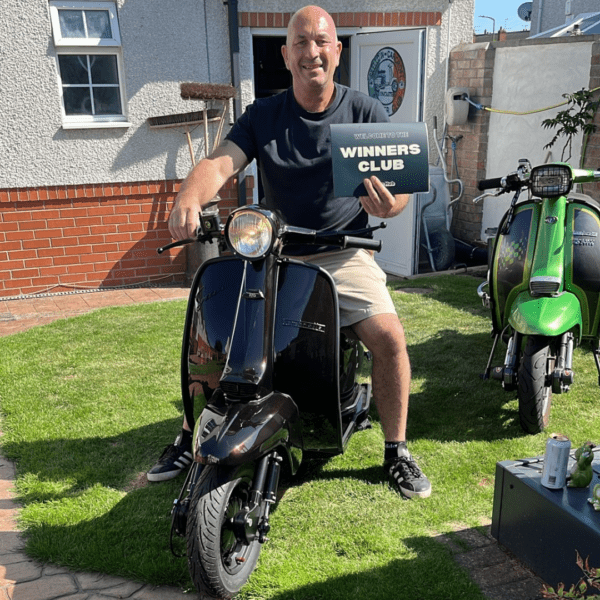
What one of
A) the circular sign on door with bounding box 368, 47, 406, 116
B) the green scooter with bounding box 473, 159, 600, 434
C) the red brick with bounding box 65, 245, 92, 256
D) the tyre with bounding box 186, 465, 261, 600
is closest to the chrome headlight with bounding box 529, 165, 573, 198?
the green scooter with bounding box 473, 159, 600, 434

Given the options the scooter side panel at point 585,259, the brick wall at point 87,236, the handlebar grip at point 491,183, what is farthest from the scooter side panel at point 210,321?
the brick wall at point 87,236

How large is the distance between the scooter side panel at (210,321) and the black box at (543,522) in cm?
110

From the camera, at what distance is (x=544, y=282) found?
3.25 m

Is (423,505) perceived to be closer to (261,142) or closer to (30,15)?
(261,142)

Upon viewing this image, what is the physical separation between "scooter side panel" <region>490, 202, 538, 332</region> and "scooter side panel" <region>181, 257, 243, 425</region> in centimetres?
173

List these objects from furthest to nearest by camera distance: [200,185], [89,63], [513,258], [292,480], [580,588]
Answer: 1. [89,63]
2. [513,258]
3. [292,480]
4. [200,185]
5. [580,588]

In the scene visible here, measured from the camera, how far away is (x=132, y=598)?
2238 mm

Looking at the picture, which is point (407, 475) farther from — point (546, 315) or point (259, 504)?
point (546, 315)

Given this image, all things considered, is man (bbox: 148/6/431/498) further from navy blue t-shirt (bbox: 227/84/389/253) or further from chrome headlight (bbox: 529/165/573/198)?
chrome headlight (bbox: 529/165/573/198)

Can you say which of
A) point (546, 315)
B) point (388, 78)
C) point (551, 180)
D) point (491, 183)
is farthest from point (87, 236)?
point (546, 315)

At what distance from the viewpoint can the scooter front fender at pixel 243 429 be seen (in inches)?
81.0

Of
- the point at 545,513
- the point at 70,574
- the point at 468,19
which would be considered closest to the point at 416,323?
the point at 545,513

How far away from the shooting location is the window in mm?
5910

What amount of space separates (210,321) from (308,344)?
38cm
